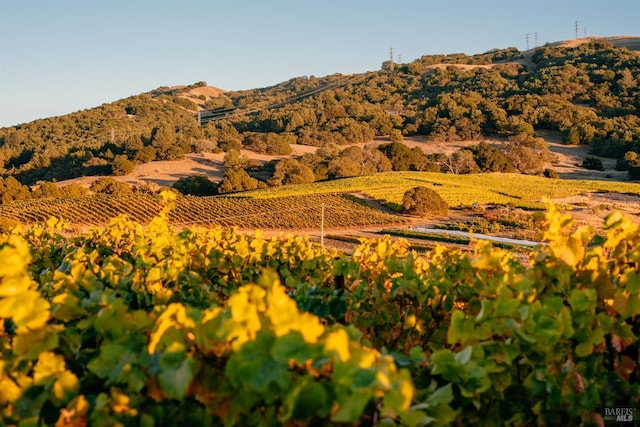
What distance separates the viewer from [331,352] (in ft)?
3.93

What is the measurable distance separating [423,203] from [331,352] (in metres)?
33.1

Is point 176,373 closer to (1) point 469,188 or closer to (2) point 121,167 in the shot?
(1) point 469,188

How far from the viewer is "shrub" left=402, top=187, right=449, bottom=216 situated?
33719mm

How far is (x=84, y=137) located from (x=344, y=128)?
3944cm

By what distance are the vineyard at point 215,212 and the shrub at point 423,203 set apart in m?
1.52

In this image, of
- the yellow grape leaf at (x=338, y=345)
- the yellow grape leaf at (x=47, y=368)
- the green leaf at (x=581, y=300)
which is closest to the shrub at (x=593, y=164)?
the green leaf at (x=581, y=300)

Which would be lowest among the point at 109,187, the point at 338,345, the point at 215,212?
the point at 215,212

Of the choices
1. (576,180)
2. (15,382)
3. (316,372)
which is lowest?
(576,180)

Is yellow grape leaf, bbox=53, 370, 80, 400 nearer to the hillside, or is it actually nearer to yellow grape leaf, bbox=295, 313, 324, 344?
yellow grape leaf, bbox=295, 313, 324, 344

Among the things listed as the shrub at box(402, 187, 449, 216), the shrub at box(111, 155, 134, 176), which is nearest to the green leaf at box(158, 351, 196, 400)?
the shrub at box(402, 187, 449, 216)

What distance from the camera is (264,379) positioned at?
115cm

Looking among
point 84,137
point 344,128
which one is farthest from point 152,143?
point 84,137

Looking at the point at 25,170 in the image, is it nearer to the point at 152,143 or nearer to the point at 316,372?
the point at 152,143

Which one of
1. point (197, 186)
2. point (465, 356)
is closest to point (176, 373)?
point (465, 356)
